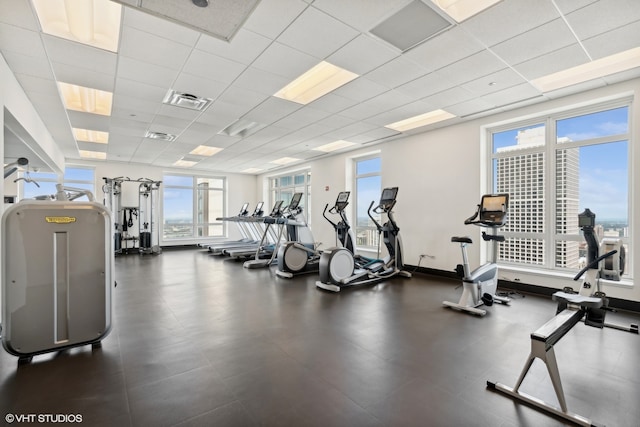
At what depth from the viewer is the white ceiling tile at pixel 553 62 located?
3.39m

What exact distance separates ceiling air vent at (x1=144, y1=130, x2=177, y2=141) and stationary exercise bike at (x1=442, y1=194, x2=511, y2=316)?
641cm

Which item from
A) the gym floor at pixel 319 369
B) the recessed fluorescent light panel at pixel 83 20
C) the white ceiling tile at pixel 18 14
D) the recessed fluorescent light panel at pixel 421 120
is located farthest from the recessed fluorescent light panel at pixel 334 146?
the white ceiling tile at pixel 18 14

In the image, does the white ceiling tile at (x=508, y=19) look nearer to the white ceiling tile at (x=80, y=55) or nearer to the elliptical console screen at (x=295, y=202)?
the white ceiling tile at (x=80, y=55)

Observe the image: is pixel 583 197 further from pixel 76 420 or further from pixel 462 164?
pixel 76 420

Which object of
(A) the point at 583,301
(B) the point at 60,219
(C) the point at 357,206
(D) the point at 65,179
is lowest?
(A) the point at 583,301

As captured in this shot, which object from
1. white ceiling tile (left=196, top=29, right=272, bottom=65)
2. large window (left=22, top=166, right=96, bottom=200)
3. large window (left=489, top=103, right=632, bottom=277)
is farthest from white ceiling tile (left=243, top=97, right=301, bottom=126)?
large window (left=22, top=166, right=96, bottom=200)

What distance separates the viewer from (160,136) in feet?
22.7

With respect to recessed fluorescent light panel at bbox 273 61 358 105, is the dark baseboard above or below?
below

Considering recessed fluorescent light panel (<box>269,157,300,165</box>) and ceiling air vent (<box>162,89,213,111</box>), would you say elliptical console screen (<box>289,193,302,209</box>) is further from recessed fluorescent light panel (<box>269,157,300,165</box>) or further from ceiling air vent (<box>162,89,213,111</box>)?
recessed fluorescent light panel (<box>269,157,300,165</box>)

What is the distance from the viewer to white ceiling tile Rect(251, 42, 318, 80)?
335 cm

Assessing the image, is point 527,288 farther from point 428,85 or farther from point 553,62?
point 428,85

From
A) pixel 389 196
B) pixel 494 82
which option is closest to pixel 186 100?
pixel 389 196

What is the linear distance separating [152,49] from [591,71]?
559 cm

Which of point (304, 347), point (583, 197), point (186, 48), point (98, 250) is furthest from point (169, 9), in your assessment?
point (583, 197)
